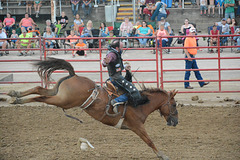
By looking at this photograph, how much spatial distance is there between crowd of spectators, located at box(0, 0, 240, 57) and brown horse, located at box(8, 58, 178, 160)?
8602 millimetres

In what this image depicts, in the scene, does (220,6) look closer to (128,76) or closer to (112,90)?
(128,76)

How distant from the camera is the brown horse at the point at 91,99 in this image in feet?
18.8

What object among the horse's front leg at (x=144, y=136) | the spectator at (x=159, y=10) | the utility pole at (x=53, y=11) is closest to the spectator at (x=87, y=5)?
the utility pole at (x=53, y=11)

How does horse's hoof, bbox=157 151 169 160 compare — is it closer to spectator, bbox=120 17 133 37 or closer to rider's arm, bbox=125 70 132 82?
rider's arm, bbox=125 70 132 82

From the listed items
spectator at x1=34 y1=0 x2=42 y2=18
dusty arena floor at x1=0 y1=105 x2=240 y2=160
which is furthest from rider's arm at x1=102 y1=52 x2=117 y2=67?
spectator at x1=34 y1=0 x2=42 y2=18

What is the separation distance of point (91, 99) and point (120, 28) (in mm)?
12650

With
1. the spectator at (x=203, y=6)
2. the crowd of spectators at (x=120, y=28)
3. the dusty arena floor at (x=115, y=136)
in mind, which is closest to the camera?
the dusty arena floor at (x=115, y=136)

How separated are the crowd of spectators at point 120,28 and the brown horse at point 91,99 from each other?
28.2ft

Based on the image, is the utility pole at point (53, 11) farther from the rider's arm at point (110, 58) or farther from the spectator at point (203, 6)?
the rider's arm at point (110, 58)

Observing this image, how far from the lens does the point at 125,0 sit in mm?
23797

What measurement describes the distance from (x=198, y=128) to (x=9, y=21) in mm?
15171

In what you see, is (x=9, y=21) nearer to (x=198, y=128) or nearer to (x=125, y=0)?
(x=125, y=0)

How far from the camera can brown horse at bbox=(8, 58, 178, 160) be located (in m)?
5.74

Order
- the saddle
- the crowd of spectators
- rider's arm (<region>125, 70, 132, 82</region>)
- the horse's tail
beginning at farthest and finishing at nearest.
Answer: the crowd of spectators → rider's arm (<region>125, 70, 132, 82</region>) → the saddle → the horse's tail
